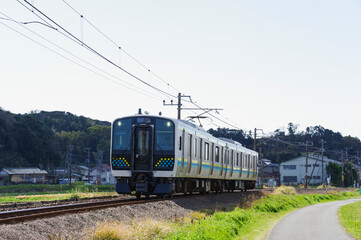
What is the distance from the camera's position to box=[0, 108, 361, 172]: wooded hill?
266 feet

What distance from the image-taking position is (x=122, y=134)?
20.3 meters

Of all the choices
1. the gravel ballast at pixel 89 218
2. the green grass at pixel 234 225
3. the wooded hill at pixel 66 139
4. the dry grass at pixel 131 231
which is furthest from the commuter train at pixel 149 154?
the wooded hill at pixel 66 139

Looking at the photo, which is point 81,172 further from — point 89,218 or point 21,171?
point 89,218

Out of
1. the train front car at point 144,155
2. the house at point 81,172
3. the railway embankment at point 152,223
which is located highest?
the train front car at point 144,155

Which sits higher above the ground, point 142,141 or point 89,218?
point 142,141

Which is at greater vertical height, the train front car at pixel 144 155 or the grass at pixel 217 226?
the train front car at pixel 144 155

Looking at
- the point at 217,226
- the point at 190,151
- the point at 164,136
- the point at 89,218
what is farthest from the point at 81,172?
the point at 89,218

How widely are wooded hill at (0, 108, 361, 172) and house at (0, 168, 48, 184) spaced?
3292 millimetres

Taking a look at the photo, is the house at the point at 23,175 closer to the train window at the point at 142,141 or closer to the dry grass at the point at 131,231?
the train window at the point at 142,141

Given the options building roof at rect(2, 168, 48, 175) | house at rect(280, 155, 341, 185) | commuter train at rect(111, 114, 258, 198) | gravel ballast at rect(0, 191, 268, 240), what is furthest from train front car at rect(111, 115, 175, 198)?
house at rect(280, 155, 341, 185)

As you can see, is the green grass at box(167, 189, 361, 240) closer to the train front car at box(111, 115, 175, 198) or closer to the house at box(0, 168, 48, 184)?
the train front car at box(111, 115, 175, 198)

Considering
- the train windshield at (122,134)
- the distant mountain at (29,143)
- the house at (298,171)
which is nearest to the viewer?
the train windshield at (122,134)

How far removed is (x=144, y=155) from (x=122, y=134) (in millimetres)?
1260

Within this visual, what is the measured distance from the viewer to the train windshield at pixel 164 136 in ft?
65.3
